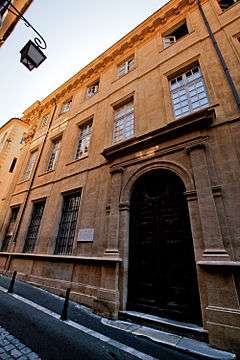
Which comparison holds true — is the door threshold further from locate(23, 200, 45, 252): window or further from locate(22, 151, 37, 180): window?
locate(22, 151, 37, 180): window

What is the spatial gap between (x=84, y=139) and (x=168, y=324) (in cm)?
794

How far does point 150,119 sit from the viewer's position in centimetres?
680

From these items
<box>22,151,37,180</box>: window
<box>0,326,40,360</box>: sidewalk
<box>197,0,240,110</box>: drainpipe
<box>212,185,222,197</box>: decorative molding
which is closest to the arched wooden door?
<box>212,185,222,197</box>: decorative molding

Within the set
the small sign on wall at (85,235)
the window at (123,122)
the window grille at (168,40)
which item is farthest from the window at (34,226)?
the window grille at (168,40)

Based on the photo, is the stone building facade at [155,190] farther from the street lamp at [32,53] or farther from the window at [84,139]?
the street lamp at [32,53]

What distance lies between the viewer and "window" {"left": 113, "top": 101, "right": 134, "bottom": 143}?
764 cm

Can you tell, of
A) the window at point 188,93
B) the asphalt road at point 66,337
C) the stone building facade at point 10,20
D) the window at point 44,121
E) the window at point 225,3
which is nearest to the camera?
the asphalt road at point 66,337

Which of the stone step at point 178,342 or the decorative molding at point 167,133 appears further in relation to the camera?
the decorative molding at point 167,133

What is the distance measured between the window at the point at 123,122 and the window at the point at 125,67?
2.34 m

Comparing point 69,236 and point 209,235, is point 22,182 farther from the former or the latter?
point 209,235

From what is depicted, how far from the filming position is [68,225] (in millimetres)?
7617

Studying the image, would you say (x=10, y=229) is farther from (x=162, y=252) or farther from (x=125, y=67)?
(x=125, y=67)

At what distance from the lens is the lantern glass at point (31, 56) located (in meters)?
5.20

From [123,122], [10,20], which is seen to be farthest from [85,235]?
[10,20]
